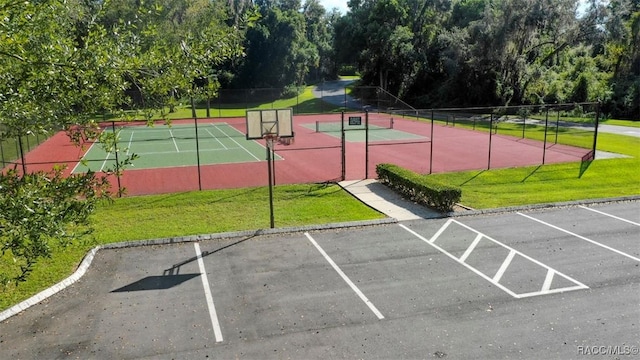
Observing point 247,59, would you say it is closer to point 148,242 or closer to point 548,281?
point 148,242

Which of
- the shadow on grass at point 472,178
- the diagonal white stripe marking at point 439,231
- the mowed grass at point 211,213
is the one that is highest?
the shadow on grass at point 472,178

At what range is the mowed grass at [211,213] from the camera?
40.7 ft

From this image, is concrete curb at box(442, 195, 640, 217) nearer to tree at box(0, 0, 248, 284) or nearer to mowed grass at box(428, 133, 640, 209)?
mowed grass at box(428, 133, 640, 209)

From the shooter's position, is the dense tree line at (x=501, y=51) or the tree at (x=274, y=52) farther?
the tree at (x=274, y=52)

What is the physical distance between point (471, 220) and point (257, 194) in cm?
716

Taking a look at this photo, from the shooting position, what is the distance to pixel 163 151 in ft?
92.2

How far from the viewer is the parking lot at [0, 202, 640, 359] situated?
7.29m

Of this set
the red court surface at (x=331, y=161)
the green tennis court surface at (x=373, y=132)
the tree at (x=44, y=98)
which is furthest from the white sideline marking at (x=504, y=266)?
the green tennis court surface at (x=373, y=132)

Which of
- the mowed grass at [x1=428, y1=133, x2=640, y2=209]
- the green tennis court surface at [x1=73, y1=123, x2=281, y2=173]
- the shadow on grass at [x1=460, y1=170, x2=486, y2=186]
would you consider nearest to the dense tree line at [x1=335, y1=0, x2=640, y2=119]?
the mowed grass at [x1=428, y1=133, x2=640, y2=209]

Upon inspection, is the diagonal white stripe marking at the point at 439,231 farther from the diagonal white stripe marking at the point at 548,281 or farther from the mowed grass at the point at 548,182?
the diagonal white stripe marking at the point at 548,281

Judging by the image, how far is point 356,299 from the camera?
8.81 m

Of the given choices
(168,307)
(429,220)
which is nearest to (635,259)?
(429,220)

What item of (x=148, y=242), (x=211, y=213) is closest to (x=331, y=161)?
(x=211, y=213)

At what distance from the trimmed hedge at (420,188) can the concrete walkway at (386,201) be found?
23 cm
